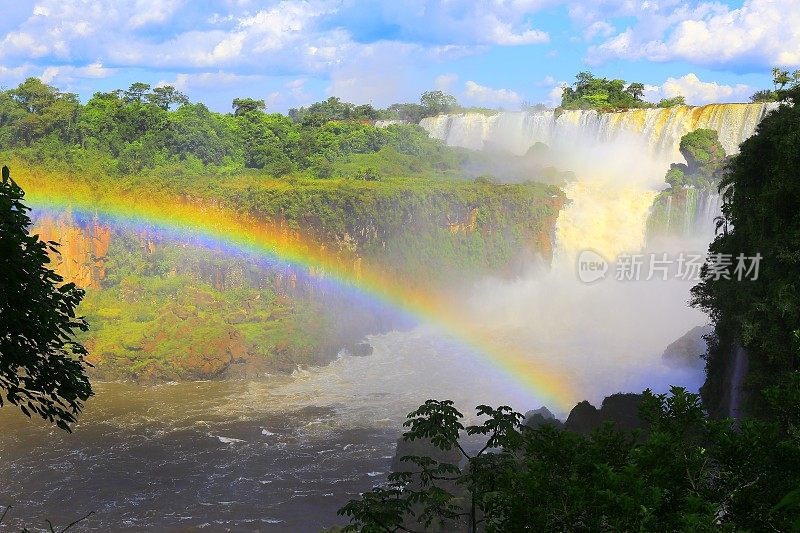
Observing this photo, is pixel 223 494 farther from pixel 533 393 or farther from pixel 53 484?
pixel 533 393

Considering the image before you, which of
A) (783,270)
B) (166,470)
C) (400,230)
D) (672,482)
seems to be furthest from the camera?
(400,230)

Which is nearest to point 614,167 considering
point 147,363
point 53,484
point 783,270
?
point 147,363

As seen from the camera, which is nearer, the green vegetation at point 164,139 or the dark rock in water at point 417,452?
the dark rock in water at point 417,452

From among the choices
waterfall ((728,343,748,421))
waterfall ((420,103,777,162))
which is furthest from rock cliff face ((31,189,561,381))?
waterfall ((728,343,748,421))

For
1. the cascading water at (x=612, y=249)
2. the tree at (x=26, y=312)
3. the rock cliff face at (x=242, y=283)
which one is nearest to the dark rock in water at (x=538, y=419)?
the cascading water at (x=612, y=249)

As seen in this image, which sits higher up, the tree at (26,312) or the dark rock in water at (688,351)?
the tree at (26,312)

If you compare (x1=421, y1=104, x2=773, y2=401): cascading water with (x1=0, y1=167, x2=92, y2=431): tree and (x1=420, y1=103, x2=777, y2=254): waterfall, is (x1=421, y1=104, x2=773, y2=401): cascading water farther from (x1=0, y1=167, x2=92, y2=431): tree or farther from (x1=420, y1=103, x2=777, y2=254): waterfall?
(x1=0, y1=167, x2=92, y2=431): tree

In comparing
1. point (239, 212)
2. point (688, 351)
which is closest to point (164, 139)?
point (239, 212)

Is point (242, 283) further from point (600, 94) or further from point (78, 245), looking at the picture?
point (600, 94)

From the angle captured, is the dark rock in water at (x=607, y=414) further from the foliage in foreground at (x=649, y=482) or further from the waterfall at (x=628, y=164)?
the waterfall at (x=628, y=164)
